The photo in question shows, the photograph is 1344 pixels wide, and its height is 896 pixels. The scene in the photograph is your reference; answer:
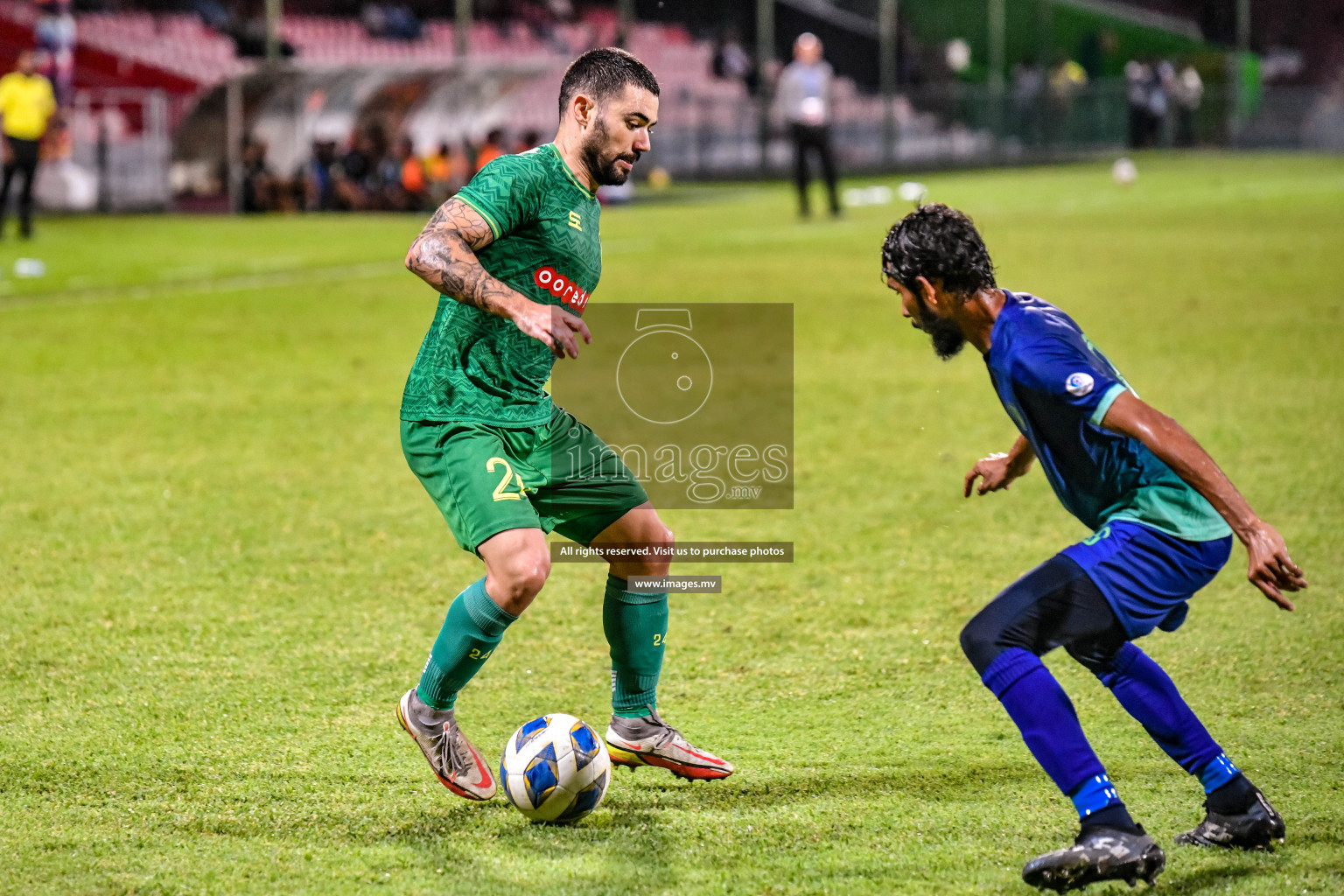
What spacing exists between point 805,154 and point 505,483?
18.3 metres

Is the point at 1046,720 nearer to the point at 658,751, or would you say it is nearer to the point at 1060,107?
the point at 658,751

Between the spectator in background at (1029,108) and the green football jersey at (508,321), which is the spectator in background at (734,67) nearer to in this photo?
the spectator in background at (1029,108)

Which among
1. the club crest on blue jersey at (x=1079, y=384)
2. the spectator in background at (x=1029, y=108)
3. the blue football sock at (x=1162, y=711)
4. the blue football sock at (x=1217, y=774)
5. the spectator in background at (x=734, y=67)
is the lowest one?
the blue football sock at (x=1217, y=774)

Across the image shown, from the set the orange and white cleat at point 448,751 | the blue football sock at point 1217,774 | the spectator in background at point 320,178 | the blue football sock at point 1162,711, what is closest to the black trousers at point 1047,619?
the blue football sock at point 1162,711

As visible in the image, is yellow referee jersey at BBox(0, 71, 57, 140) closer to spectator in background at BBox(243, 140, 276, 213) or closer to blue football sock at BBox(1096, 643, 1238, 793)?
spectator in background at BBox(243, 140, 276, 213)

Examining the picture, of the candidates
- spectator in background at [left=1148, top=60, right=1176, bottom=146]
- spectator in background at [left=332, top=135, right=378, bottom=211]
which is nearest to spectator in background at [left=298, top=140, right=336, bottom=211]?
spectator in background at [left=332, top=135, right=378, bottom=211]

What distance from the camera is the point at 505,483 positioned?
392 centimetres

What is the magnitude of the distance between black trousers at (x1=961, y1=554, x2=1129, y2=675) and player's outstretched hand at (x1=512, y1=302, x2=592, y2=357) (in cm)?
114

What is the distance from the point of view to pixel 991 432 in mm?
8766

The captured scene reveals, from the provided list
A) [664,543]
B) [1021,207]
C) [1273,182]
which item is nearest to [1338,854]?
[664,543]

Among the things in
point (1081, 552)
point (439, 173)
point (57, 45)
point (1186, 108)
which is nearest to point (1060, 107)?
point (1186, 108)

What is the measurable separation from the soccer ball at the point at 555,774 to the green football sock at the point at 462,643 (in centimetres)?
22

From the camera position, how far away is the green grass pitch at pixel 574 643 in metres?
3.69

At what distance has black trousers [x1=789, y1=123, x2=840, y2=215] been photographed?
2088cm
